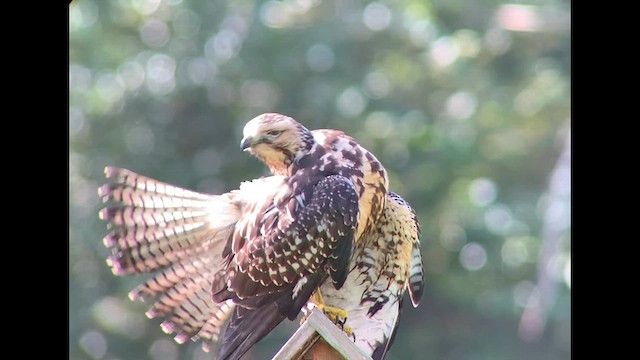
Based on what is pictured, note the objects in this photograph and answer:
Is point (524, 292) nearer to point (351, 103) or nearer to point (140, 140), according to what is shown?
point (351, 103)

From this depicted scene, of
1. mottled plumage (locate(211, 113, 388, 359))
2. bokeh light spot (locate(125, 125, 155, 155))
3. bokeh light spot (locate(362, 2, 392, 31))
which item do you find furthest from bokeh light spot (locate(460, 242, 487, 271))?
mottled plumage (locate(211, 113, 388, 359))

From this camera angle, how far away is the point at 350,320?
183 inches

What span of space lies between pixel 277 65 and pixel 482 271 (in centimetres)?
264

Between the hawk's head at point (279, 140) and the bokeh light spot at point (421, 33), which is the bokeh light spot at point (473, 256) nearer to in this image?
the bokeh light spot at point (421, 33)

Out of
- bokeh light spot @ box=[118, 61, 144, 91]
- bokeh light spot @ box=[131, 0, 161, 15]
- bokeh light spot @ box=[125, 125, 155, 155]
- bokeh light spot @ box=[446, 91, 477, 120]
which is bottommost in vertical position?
bokeh light spot @ box=[446, 91, 477, 120]

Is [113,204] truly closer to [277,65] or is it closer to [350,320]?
[350,320]

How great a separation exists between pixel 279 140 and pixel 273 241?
1.19 ft

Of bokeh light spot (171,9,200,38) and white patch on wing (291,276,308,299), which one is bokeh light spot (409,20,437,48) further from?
white patch on wing (291,276,308,299)

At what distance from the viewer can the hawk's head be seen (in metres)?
4.63

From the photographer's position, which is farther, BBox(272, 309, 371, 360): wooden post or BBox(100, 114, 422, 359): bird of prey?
BBox(100, 114, 422, 359): bird of prey

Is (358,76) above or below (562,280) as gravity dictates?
above

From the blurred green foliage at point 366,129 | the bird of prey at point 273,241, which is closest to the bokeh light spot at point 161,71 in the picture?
the blurred green foliage at point 366,129

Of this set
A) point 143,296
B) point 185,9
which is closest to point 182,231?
point 143,296

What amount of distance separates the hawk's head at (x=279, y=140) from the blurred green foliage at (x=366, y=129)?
274 inches
